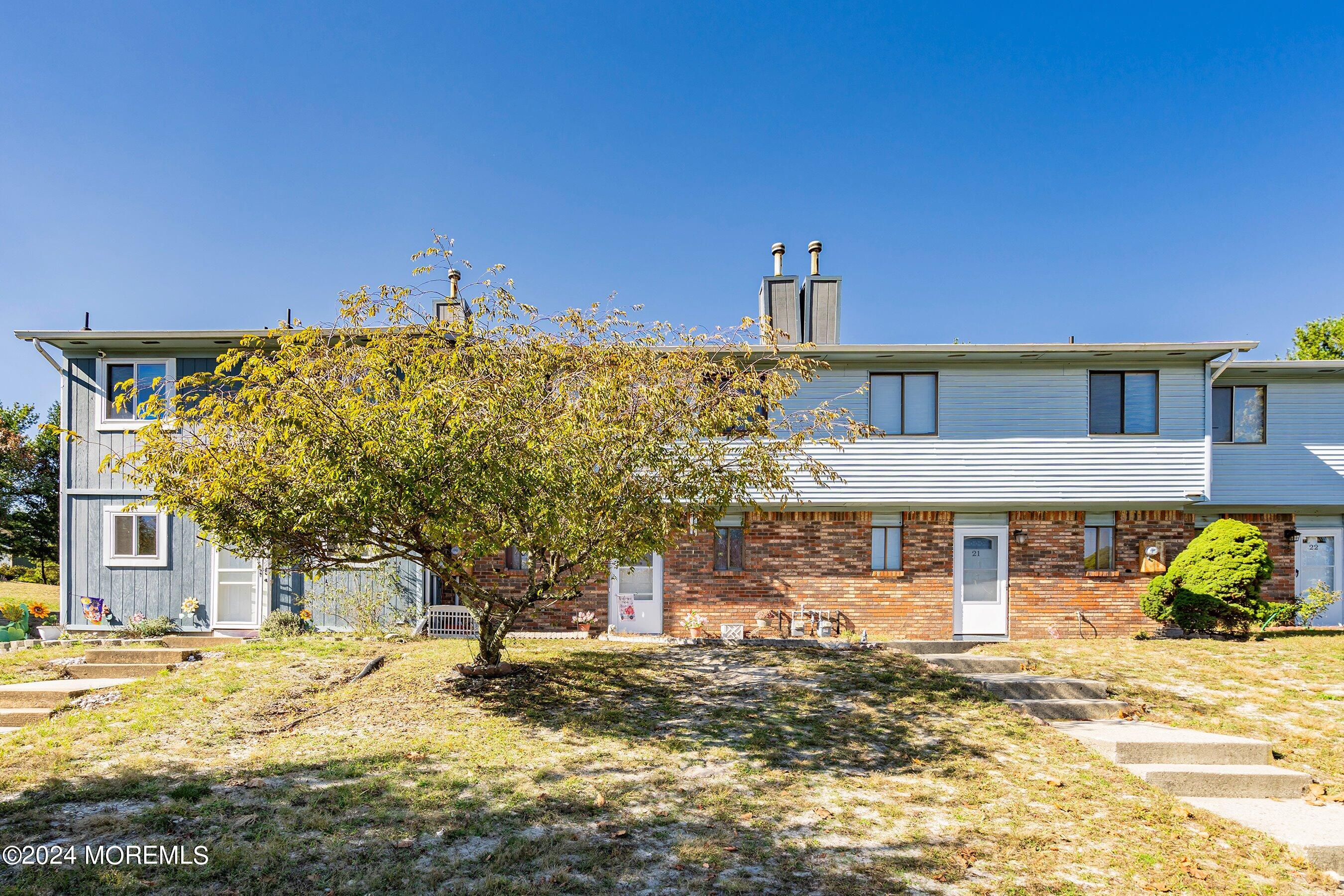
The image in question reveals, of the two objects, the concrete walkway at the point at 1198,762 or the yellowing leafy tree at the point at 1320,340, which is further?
the yellowing leafy tree at the point at 1320,340

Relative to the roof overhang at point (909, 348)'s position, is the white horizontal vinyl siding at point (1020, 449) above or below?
below

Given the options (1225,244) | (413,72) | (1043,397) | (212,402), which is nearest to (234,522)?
(212,402)

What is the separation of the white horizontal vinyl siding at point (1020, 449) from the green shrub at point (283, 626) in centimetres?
988

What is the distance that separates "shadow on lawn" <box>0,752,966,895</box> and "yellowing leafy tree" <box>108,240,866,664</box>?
2.24 metres

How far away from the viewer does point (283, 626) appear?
12.1m

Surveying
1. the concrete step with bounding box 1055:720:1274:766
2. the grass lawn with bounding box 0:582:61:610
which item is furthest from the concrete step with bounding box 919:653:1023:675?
the grass lawn with bounding box 0:582:61:610

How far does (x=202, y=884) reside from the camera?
12.7 ft

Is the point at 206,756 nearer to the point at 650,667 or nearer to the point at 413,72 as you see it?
the point at 650,667

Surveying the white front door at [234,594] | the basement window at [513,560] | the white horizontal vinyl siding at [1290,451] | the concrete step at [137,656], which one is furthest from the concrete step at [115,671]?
the white horizontal vinyl siding at [1290,451]

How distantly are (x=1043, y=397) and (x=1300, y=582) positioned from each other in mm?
6908

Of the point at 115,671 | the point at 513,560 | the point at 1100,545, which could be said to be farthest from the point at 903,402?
the point at 115,671

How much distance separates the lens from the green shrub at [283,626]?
1198 cm

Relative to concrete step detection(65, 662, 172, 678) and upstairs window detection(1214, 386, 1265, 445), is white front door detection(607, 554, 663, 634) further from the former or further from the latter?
upstairs window detection(1214, 386, 1265, 445)

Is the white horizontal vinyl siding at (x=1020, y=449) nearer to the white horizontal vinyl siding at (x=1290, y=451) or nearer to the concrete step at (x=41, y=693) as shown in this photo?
the white horizontal vinyl siding at (x=1290, y=451)
